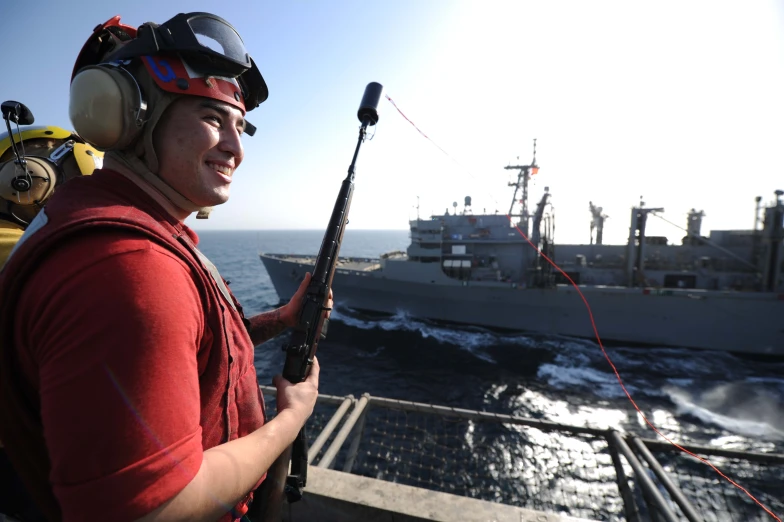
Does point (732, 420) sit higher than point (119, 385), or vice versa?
point (119, 385)

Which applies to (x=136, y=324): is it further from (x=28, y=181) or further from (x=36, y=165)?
(x=36, y=165)

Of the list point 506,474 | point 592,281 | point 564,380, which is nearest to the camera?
point 506,474

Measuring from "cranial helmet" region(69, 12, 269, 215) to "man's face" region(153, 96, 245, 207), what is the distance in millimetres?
26

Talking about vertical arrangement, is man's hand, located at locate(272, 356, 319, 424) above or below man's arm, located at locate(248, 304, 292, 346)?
below

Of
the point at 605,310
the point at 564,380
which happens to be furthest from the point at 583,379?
the point at 605,310

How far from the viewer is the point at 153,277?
771 mm

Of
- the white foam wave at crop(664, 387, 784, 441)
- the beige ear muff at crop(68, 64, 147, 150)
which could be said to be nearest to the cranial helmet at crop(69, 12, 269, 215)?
the beige ear muff at crop(68, 64, 147, 150)

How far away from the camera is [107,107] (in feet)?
3.65

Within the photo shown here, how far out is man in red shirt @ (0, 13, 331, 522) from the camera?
65 cm

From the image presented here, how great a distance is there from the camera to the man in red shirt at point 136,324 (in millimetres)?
654

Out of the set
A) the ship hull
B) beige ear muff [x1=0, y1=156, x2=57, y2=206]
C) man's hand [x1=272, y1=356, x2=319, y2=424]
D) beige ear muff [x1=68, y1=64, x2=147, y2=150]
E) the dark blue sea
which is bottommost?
the dark blue sea

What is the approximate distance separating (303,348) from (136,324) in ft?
3.56

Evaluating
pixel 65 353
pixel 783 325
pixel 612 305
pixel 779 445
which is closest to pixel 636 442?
pixel 65 353

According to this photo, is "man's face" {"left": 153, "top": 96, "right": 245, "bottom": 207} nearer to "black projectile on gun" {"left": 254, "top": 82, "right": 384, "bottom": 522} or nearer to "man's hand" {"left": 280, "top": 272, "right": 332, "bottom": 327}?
"black projectile on gun" {"left": 254, "top": 82, "right": 384, "bottom": 522}
